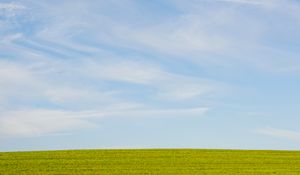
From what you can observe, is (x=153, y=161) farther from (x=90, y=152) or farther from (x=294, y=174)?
(x=294, y=174)

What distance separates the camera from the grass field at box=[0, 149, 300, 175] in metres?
19.3

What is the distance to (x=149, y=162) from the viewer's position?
68.5 ft

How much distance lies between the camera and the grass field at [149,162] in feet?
63.4

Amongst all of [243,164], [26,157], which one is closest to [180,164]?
[243,164]

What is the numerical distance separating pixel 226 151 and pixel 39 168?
829 cm

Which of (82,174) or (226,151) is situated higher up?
(226,151)

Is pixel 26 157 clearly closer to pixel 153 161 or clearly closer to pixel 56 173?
pixel 56 173

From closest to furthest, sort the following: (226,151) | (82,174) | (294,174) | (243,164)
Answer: (82,174) < (294,174) < (243,164) < (226,151)

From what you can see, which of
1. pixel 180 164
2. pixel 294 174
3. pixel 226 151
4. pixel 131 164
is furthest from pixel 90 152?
pixel 294 174

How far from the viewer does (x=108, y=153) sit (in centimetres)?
2191

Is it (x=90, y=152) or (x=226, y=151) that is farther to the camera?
(x=226, y=151)

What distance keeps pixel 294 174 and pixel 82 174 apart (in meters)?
7.75

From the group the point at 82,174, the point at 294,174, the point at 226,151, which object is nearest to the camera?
the point at 82,174

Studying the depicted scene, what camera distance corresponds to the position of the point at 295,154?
2380cm
